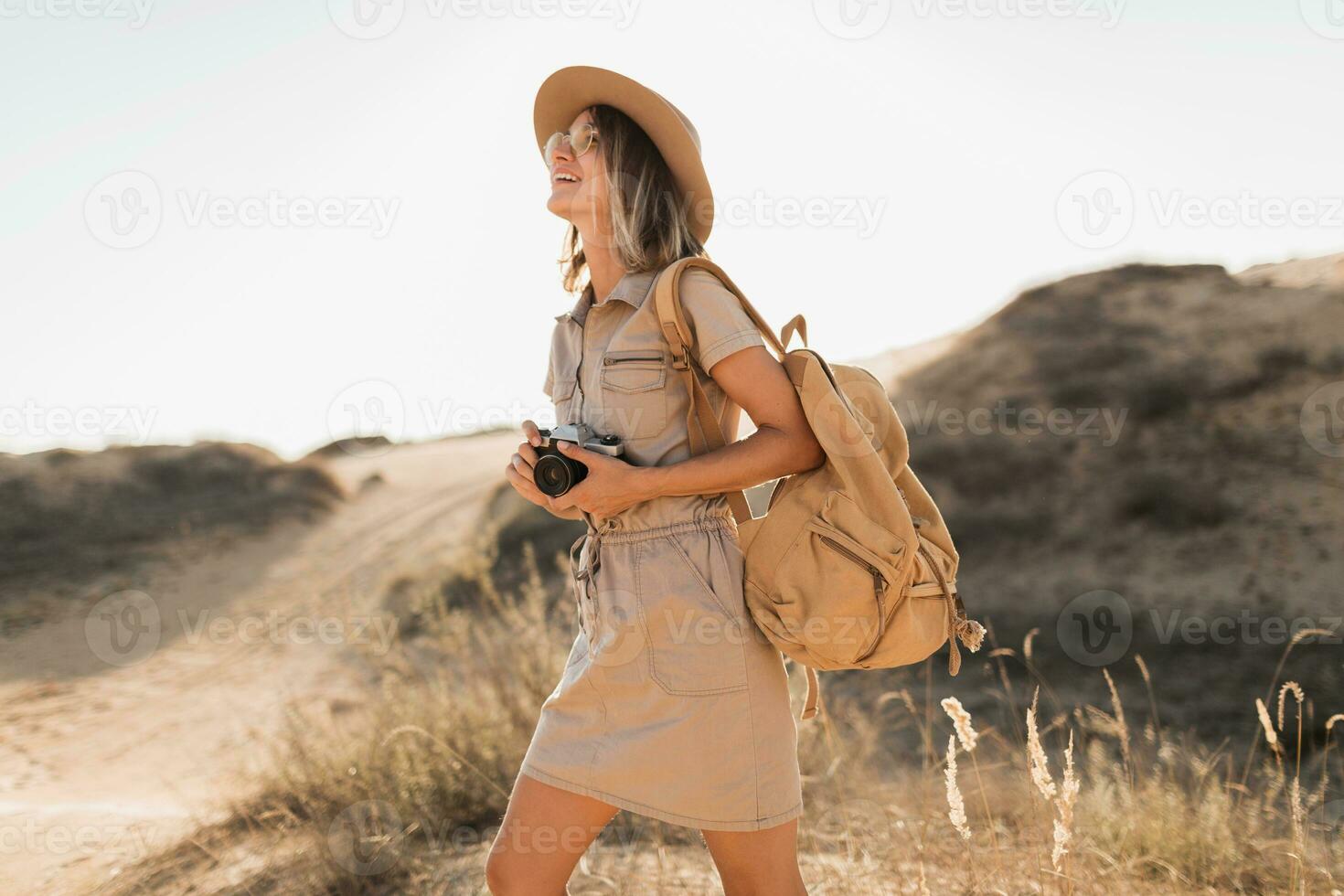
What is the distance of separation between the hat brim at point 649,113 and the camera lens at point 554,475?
0.72 metres

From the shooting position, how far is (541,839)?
1689 mm

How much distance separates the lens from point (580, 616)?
6.18 ft

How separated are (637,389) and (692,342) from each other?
153 mm

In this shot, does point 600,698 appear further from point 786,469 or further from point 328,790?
point 328,790

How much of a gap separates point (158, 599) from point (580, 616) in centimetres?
1361

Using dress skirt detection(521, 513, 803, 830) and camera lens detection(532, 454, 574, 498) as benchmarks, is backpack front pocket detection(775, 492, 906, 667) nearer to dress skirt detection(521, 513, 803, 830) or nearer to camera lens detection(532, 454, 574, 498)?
dress skirt detection(521, 513, 803, 830)

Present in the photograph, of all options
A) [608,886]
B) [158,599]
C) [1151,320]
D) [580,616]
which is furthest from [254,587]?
[1151,320]
